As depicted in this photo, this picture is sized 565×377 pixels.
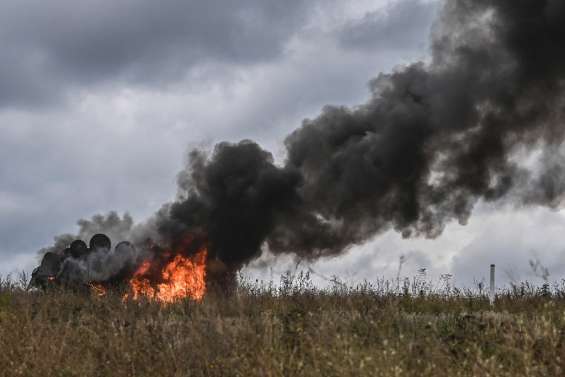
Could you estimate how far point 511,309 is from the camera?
13781 millimetres

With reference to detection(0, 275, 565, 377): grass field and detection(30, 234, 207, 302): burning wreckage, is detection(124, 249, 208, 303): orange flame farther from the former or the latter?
detection(0, 275, 565, 377): grass field

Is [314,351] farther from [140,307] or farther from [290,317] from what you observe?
[140,307]

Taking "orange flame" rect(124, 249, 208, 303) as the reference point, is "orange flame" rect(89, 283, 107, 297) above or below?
below

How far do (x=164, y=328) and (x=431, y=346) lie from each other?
358 cm

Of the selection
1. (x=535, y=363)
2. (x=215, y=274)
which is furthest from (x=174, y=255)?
(x=535, y=363)

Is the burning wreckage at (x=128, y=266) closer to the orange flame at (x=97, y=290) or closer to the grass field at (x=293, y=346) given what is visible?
the orange flame at (x=97, y=290)

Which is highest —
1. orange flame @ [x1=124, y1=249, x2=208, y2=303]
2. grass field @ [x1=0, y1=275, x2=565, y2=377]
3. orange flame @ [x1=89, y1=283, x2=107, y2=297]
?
orange flame @ [x1=124, y1=249, x2=208, y2=303]

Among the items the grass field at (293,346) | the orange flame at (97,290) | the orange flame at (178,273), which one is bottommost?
the grass field at (293,346)

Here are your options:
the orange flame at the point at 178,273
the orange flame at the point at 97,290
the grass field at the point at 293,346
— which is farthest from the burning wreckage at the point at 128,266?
the grass field at the point at 293,346

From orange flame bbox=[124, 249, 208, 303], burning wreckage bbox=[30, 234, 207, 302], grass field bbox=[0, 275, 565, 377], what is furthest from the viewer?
burning wreckage bbox=[30, 234, 207, 302]

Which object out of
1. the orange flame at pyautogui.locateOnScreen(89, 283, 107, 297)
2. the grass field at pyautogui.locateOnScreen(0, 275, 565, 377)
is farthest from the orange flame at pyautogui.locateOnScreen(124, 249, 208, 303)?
the grass field at pyautogui.locateOnScreen(0, 275, 565, 377)

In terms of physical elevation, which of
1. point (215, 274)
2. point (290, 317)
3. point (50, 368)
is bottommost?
point (50, 368)

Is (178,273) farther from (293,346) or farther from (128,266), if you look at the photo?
(293,346)

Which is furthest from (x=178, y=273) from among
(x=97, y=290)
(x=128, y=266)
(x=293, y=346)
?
(x=293, y=346)
